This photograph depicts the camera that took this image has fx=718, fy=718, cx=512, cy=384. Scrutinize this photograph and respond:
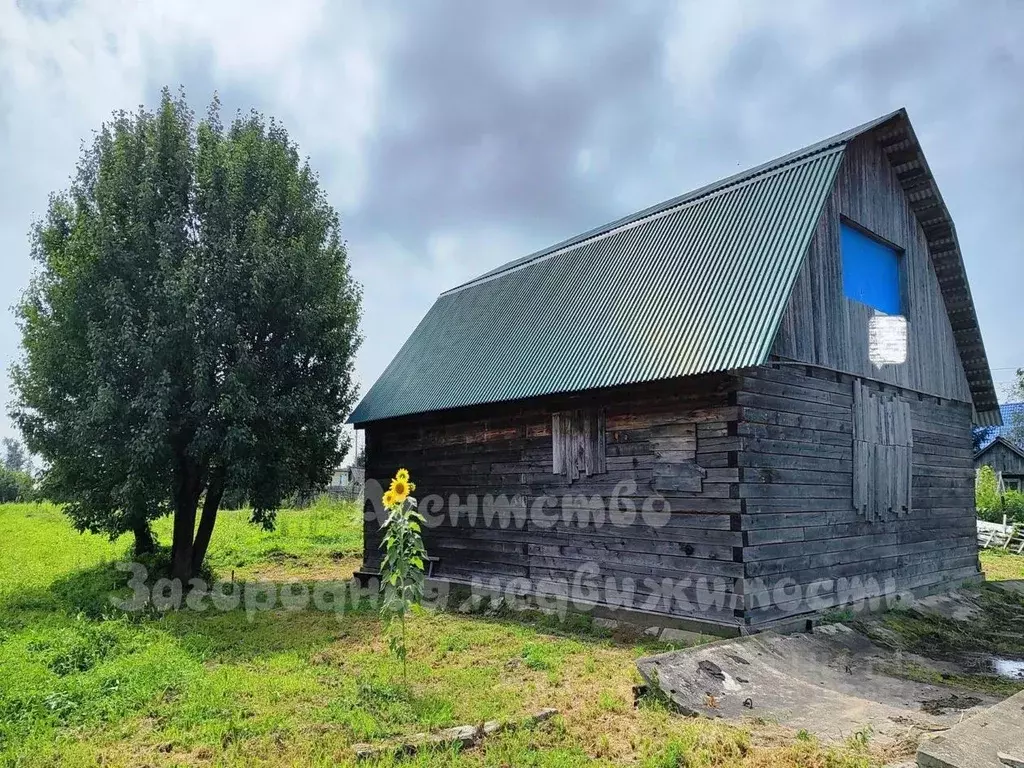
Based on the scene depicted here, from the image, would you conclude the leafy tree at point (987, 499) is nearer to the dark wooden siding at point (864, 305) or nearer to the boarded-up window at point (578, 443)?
the dark wooden siding at point (864, 305)

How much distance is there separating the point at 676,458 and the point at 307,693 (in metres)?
5.86

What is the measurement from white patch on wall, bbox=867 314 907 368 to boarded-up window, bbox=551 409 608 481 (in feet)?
16.2

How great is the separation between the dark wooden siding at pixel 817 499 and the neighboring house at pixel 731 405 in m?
0.04

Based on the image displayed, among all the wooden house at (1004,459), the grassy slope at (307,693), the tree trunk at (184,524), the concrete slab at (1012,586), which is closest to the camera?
the grassy slope at (307,693)

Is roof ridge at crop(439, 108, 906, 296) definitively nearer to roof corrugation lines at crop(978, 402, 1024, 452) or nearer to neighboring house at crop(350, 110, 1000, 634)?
neighboring house at crop(350, 110, 1000, 634)

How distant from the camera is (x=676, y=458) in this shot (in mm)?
10539

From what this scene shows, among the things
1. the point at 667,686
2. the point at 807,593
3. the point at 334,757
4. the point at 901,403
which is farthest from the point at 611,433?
the point at 334,757

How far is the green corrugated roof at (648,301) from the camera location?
10.3 metres

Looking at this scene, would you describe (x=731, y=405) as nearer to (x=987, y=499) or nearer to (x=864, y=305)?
(x=864, y=305)

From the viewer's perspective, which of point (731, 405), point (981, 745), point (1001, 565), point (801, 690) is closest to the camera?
point (981, 745)

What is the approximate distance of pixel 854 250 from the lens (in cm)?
1220

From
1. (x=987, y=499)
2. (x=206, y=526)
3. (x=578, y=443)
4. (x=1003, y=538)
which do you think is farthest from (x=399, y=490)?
(x=987, y=499)

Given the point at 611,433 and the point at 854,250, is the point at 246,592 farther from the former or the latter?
the point at 854,250

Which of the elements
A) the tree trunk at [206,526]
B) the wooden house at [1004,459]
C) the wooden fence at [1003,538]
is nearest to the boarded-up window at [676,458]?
the tree trunk at [206,526]
